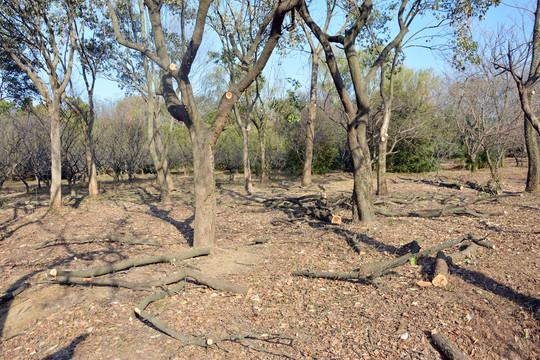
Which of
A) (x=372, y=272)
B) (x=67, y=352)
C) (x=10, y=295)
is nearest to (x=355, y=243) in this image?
(x=372, y=272)

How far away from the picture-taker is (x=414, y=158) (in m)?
20.0

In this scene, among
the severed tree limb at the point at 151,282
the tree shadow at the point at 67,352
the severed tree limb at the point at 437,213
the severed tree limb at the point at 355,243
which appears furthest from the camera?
the severed tree limb at the point at 437,213

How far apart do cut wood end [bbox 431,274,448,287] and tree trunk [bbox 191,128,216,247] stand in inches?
140

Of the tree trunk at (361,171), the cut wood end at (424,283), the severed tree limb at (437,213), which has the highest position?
the tree trunk at (361,171)

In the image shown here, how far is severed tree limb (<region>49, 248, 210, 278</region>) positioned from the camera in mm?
4711

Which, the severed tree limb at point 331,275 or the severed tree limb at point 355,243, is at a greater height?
the severed tree limb at point 355,243

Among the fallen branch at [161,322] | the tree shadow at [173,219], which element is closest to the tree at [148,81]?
the tree shadow at [173,219]

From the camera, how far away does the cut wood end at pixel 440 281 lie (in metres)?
4.24

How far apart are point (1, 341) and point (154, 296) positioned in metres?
1.50

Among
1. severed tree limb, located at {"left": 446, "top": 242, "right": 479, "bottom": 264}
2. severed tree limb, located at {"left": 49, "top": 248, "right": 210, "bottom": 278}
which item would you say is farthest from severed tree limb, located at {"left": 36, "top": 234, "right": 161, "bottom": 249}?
severed tree limb, located at {"left": 446, "top": 242, "right": 479, "bottom": 264}

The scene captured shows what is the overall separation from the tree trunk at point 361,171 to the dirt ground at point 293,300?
41cm

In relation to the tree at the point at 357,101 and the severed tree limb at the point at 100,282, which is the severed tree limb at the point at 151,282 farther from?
the tree at the point at 357,101

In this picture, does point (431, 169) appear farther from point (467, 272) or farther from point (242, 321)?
point (242, 321)

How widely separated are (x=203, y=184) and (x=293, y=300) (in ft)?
8.68
